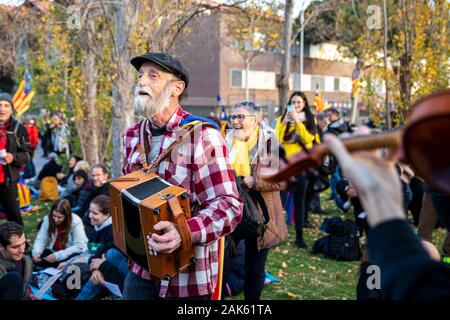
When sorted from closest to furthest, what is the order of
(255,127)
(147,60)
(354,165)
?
(354,165)
(147,60)
(255,127)

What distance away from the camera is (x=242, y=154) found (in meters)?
4.96

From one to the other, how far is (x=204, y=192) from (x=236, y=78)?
3399 cm

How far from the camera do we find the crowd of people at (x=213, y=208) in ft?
3.98

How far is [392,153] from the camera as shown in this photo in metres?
1.23

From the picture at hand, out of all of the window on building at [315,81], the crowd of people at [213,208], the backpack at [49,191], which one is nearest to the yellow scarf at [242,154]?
the crowd of people at [213,208]

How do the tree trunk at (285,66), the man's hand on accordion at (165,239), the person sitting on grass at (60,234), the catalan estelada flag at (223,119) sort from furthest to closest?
the tree trunk at (285,66) < the catalan estelada flag at (223,119) < the person sitting on grass at (60,234) < the man's hand on accordion at (165,239)

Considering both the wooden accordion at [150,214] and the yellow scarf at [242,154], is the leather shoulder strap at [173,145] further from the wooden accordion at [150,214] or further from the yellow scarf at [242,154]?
the yellow scarf at [242,154]

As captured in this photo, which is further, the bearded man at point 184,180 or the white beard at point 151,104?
the white beard at point 151,104

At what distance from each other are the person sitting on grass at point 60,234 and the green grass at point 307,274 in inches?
60.0

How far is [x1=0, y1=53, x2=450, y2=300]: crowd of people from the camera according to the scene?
1212 millimetres

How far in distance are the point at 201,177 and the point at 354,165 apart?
1.65m

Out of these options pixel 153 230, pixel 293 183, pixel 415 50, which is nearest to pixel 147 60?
pixel 153 230

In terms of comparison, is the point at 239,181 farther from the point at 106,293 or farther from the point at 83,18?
the point at 83,18

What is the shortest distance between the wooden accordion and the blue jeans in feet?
7.49
